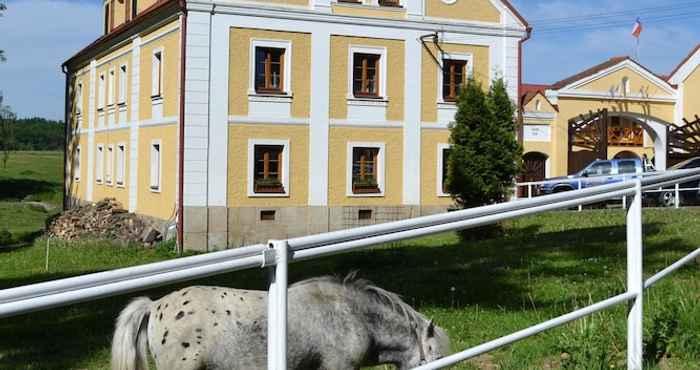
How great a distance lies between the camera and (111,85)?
113ft

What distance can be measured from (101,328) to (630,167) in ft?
84.8

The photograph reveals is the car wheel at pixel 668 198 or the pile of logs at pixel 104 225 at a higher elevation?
the car wheel at pixel 668 198

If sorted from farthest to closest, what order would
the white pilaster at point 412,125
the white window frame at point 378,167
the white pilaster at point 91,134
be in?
the white pilaster at point 91,134 < the white pilaster at point 412,125 < the white window frame at point 378,167

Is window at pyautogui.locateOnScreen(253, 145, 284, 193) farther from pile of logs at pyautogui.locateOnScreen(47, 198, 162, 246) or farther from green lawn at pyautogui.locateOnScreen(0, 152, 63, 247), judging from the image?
green lawn at pyautogui.locateOnScreen(0, 152, 63, 247)

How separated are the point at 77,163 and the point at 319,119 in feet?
58.3

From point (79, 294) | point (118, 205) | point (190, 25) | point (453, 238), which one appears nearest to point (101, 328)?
point (79, 294)

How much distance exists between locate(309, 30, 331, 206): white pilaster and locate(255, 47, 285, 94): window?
95cm

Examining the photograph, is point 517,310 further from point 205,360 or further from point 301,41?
point 301,41

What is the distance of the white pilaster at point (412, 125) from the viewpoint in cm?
2839

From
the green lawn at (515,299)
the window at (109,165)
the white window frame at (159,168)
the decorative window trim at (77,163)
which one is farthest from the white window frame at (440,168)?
the decorative window trim at (77,163)

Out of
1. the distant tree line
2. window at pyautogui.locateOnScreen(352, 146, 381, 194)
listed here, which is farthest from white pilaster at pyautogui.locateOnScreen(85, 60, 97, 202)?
the distant tree line

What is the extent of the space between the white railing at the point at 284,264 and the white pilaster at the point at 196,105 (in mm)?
21717

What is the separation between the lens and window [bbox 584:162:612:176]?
108 ft

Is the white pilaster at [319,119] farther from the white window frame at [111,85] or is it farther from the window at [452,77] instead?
the white window frame at [111,85]
